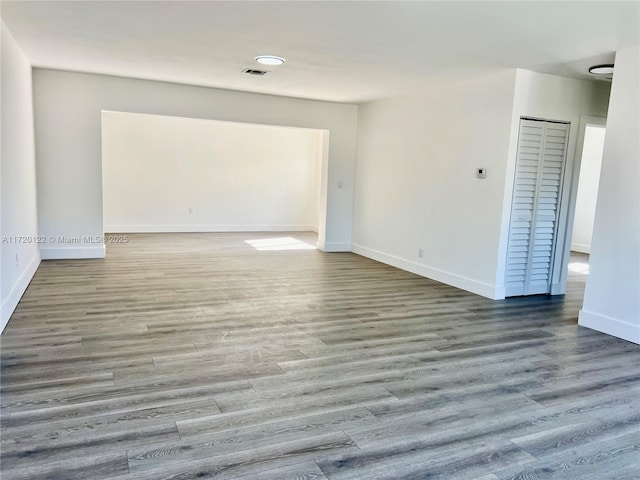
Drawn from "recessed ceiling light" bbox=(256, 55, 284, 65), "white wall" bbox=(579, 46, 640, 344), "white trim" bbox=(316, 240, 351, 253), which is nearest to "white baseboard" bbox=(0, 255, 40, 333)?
→ "recessed ceiling light" bbox=(256, 55, 284, 65)

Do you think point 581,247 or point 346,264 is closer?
point 346,264

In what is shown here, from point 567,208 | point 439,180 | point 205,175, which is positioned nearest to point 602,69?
point 567,208

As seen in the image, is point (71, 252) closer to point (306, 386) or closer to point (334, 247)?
point (334, 247)

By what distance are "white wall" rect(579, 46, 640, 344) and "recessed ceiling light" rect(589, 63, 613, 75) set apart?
427 millimetres

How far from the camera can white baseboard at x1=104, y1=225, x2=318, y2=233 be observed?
8.99 meters

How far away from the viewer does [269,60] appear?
4.48 meters

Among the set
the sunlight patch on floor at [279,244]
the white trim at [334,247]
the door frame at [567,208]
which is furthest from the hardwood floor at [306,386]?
the sunlight patch on floor at [279,244]

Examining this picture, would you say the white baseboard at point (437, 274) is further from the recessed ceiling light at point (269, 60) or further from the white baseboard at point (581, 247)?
the white baseboard at point (581, 247)

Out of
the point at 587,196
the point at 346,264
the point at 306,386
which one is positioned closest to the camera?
the point at 306,386

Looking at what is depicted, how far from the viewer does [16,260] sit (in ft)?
13.5

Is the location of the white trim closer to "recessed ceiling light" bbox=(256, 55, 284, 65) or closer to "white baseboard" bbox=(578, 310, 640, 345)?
"recessed ceiling light" bbox=(256, 55, 284, 65)

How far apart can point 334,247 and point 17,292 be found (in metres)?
4.55

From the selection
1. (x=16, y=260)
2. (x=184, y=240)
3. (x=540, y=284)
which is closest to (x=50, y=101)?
(x=16, y=260)

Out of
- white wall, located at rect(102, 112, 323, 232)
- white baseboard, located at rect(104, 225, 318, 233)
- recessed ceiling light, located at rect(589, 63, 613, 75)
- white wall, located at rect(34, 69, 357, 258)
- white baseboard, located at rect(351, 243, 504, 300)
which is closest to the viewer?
recessed ceiling light, located at rect(589, 63, 613, 75)
